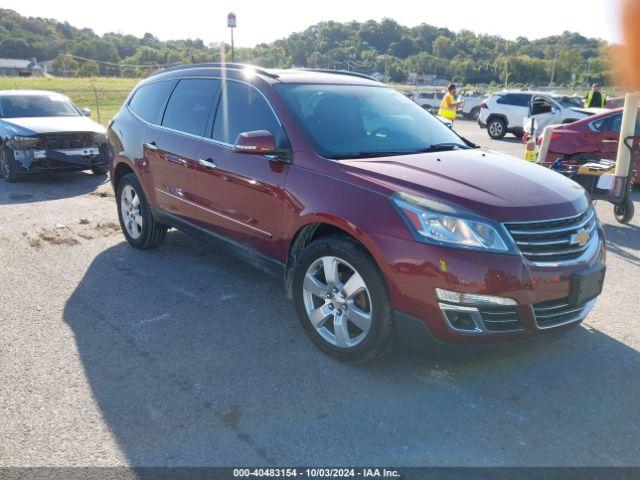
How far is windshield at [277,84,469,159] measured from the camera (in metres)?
3.85

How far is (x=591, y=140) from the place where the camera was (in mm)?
9414

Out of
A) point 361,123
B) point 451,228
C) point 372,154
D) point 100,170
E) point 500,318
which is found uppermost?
point 361,123

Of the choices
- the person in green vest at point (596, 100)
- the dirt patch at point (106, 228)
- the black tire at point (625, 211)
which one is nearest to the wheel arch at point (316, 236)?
the dirt patch at point (106, 228)

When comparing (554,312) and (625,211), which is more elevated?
(554,312)

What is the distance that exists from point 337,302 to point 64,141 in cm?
804

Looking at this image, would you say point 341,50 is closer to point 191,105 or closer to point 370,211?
point 191,105

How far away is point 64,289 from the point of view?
477 centimetres

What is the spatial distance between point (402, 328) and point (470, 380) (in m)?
0.61

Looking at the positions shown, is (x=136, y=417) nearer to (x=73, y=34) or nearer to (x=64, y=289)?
(x=64, y=289)

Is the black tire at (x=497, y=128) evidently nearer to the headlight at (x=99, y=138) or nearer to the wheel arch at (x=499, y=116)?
the wheel arch at (x=499, y=116)

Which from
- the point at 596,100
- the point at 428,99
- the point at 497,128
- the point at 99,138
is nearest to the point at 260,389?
the point at 99,138

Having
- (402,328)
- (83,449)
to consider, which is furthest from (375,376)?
(83,449)

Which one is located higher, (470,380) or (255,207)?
(255,207)

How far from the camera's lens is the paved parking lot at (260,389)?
2684mm
